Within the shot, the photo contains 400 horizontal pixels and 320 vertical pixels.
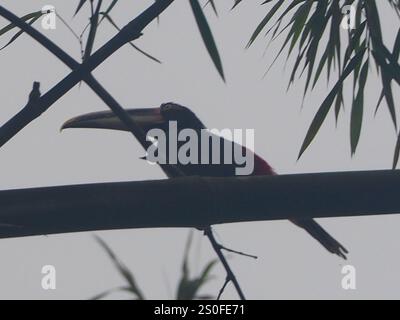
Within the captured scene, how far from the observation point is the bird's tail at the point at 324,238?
464 cm

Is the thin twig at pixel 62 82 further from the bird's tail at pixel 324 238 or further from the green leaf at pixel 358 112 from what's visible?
the bird's tail at pixel 324 238

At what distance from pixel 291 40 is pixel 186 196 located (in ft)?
5.33

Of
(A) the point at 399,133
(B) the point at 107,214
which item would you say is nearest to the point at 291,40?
(A) the point at 399,133

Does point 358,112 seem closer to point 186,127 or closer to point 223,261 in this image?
point 223,261

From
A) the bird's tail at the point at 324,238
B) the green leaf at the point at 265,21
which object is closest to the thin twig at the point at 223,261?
the green leaf at the point at 265,21

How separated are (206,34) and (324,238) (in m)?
2.08

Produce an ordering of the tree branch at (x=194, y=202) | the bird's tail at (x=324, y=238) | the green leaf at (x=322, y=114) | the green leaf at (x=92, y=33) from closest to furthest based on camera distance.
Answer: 1. the tree branch at (x=194, y=202)
2. the green leaf at (x=92, y=33)
3. the green leaf at (x=322, y=114)
4. the bird's tail at (x=324, y=238)

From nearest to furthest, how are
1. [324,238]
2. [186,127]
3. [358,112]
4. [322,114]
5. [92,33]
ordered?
[92,33] < [322,114] < [358,112] < [324,238] < [186,127]

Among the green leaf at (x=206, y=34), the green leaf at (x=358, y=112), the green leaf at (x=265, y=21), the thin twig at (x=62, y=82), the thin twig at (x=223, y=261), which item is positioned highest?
the green leaf at (x=265, y=21)

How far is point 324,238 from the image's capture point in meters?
4.68

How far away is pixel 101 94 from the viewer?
2.35 meters

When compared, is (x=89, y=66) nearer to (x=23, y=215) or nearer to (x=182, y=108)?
(x=23, y=215)

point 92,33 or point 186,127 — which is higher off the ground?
point 186,127

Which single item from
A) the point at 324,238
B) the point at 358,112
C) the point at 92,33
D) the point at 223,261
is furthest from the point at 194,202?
the point at 324,238
